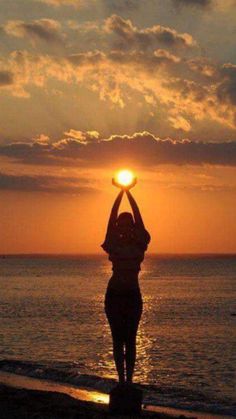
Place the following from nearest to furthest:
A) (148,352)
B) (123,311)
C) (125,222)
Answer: (123,311) → (125,222) → (148,352)

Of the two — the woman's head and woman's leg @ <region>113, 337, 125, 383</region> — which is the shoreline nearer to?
woman's leg @ <region>113, 337, 125, 383</region>

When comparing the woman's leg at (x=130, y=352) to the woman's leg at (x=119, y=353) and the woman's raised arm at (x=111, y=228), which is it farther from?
the woman's raised arm at (x=111, y=228)

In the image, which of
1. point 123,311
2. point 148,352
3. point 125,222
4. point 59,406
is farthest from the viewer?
point 148,352

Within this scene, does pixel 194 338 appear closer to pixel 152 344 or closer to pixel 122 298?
pixel 152 344

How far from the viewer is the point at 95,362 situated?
23438 millimetres

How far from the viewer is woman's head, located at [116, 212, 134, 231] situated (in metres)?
9.49

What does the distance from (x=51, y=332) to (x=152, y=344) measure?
6.98 metres

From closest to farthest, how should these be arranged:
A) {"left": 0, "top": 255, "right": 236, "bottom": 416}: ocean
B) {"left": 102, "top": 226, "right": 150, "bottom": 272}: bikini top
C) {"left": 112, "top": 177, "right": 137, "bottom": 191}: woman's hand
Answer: {"left": 102, "top": 226, "right": 150, "bottom": 272}: bikini top < {"left": 112, "top": 177, "right": 137, "bottom": 191}: woman's hand < {"left": 0, "top": 255, "right": 236, "bottom": 416}: ocean

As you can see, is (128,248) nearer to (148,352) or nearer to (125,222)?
(125,222)

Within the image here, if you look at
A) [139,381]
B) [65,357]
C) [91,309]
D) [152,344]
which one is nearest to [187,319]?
[91,309]

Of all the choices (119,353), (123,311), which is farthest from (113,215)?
(119,353)

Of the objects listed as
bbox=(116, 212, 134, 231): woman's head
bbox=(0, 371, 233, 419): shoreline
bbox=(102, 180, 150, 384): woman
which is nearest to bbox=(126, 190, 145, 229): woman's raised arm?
bbox=(102, 180, 150, 384): woman

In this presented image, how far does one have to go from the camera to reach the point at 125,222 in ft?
31.2

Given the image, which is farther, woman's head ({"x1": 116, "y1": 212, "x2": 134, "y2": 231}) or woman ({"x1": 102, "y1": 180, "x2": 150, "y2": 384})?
woman's head ({"x1": 116, "y1": 212, "x2": 134, "y2": 231})
